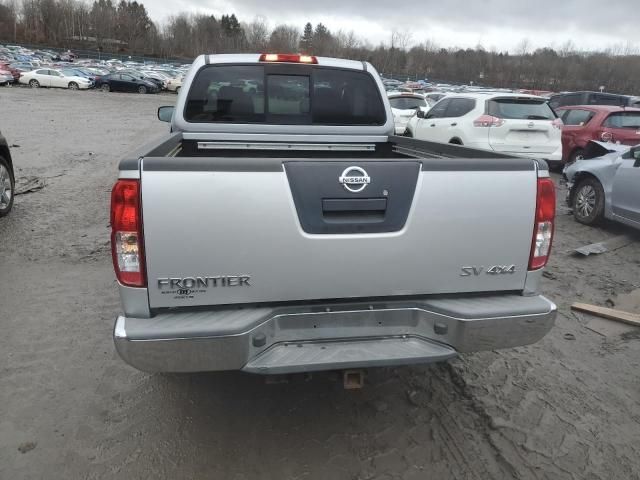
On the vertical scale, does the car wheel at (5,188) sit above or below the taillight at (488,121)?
below

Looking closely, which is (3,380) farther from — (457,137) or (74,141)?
(74,141)

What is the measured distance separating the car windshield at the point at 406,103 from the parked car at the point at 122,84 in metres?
31.2

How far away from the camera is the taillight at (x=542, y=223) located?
260 centimetres

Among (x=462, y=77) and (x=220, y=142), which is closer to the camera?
(x=220, y=142)

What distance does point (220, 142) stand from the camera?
14.0 ft

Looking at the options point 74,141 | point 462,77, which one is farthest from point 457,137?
point 462,77

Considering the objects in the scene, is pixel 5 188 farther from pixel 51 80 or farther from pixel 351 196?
pixel 51 80

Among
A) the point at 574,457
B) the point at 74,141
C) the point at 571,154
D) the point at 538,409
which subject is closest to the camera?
the point at 574,457

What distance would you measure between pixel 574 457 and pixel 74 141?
1461cm

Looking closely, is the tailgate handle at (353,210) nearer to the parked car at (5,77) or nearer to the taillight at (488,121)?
the taillight at (488,121)

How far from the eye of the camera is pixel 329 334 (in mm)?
2535

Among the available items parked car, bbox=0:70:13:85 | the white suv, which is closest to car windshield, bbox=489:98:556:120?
the white suv

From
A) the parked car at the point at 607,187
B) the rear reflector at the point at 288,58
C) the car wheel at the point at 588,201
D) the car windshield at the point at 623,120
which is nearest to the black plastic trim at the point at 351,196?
the rear reflector at the point at 288,58

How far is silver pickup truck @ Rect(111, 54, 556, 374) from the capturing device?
2258 millimetres
